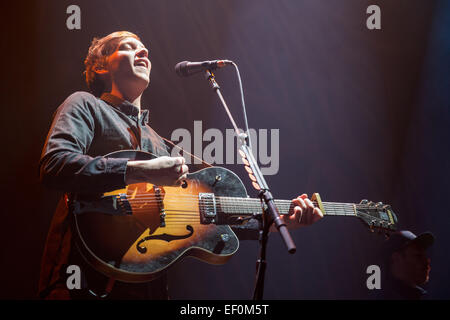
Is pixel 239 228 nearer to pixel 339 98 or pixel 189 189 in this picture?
pixel 189 189

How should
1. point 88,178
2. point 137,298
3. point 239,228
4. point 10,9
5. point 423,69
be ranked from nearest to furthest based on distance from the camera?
point 88,178 → point 137,298 → point 239,228 → point 10,9 → point 423,69

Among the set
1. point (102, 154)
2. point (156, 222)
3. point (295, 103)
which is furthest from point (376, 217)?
point (102, 154)

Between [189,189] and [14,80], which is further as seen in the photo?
[14,80]

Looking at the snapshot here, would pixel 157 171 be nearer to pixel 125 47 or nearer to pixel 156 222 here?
pixel 156 222

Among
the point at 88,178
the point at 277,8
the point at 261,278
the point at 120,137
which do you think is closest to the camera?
the point at 261,278

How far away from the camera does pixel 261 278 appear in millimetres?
1523

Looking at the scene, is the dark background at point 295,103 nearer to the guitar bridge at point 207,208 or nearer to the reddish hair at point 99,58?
the reddish hair at point 99,58

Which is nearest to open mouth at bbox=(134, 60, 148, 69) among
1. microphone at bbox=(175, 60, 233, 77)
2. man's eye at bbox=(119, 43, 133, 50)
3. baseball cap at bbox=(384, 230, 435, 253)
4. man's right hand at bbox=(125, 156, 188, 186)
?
man's eye at bbox=(119, 43, 133, 50)

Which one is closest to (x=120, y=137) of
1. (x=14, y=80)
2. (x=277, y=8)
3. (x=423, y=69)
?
(x=14, y=80)

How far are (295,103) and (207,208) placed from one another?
1.83m

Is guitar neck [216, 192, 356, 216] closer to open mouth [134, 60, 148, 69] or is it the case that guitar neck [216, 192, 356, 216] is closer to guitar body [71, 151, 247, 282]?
guitar body [71, 151, 247, 282]

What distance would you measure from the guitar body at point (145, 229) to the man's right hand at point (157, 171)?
0.11 metres

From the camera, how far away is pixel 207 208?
7.16 ft

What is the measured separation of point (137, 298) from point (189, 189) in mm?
713
